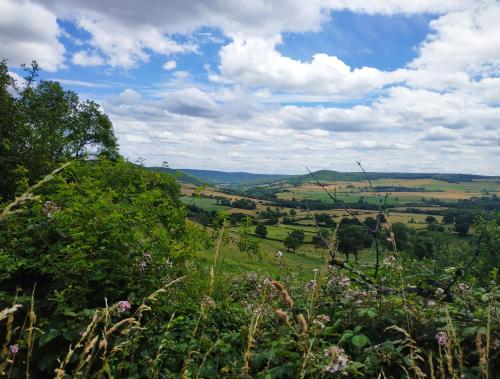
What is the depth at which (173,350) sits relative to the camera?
443 centimetres

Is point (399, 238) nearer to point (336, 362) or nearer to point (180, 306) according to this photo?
point (180, 306)

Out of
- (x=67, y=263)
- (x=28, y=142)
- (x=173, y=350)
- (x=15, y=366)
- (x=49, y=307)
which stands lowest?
(x=15, y=366)

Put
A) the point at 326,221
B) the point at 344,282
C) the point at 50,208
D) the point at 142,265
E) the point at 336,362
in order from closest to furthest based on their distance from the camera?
the point at 336,362
the point at 344,282
the point at 142,265
the point at 50,208
the point at 326,221

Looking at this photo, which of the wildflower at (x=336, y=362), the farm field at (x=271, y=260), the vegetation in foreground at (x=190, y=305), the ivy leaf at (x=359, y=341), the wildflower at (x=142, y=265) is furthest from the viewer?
the farm field at (x=271, y=260)

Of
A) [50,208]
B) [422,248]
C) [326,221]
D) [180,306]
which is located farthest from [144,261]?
[422,248]

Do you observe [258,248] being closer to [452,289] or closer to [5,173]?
[452,289]

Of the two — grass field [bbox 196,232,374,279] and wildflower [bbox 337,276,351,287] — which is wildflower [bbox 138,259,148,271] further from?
wildflower [bbox 337,276,351,287]

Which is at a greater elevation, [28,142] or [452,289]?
[28,142]

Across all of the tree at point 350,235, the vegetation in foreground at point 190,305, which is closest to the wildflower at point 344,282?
the vegetation in foreground at point 190,305

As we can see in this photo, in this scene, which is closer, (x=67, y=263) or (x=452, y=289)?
(x=67, y=263)

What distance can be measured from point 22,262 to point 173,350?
2.18m

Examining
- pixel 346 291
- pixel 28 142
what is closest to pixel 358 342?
pixel 346 291

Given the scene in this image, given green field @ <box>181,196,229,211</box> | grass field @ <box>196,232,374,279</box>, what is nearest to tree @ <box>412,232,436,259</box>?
grass field @ <box>196,232,374,279</box>

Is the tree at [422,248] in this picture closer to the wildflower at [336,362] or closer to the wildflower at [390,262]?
the wildflower at [390,262]
